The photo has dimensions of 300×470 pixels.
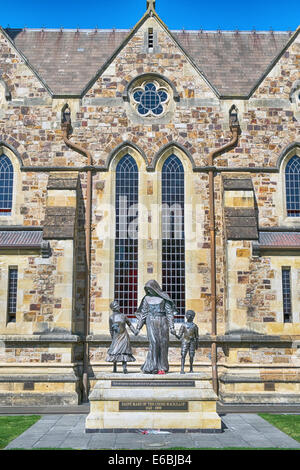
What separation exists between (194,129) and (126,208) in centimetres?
423

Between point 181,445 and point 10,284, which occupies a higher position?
point 10,284

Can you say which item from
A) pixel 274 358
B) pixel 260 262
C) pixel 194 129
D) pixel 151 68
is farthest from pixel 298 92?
pixel 274 358

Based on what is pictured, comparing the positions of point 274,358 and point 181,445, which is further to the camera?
point 274,358

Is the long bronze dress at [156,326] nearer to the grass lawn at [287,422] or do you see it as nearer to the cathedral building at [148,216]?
the grass lawn at [287,422]

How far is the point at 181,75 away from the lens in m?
21.5

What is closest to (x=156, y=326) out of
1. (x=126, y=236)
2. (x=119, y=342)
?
(x=119, y=342)

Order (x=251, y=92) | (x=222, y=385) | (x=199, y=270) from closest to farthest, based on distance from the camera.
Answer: (x=222, y=385)
(x=199, y=270)
(x=251, y=92)

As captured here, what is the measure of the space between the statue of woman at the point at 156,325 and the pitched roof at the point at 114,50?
1114 cm

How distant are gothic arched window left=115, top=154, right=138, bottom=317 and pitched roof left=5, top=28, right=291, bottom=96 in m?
4.21

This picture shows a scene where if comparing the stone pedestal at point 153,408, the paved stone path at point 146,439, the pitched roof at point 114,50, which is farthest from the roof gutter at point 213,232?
the stone pedestal at point 153,408

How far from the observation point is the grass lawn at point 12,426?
1150 centimetres

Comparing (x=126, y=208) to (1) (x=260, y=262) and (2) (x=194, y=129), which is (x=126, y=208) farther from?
(1) (x=260, y=262)

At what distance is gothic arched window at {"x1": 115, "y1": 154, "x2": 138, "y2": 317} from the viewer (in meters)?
19.9

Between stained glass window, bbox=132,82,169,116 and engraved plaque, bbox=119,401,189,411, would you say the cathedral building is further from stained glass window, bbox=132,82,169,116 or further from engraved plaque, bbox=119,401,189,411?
engraved plaque, bbox=119,401,189,411
